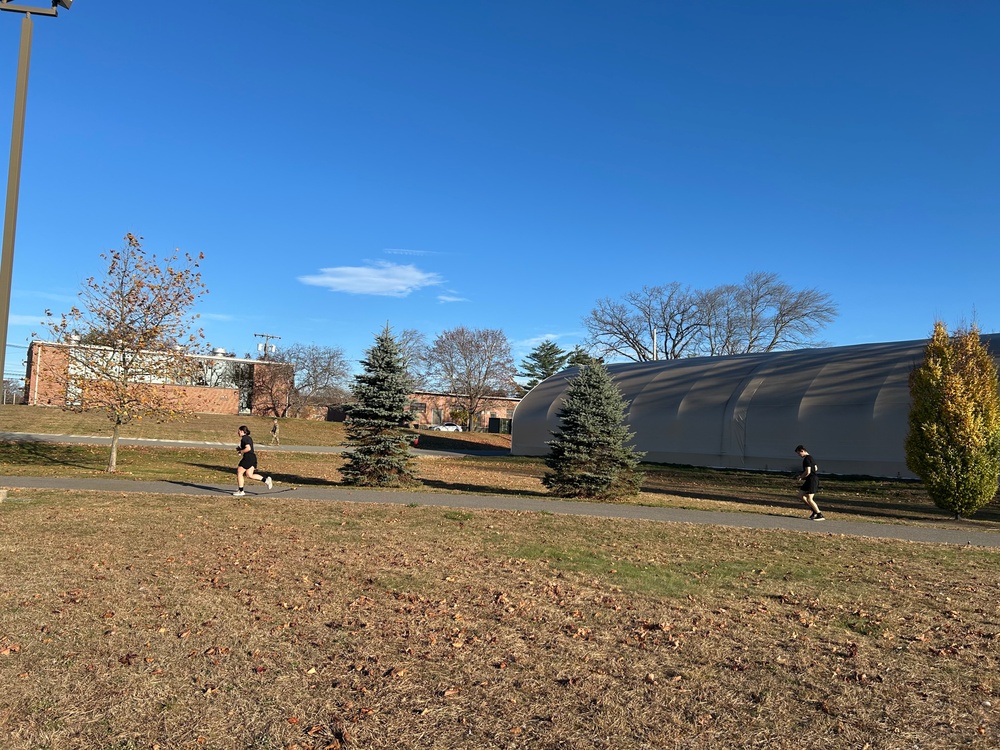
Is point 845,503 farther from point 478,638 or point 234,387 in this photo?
point 234,387

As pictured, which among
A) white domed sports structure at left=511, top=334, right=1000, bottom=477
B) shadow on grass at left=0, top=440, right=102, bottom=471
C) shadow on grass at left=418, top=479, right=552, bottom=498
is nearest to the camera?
shadow on grass at left=418, top=479, right=552, bottom=498

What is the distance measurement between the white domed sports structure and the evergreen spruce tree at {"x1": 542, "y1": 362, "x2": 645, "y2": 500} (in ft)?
38.4

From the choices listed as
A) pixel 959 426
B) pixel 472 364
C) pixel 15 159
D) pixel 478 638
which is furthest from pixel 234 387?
pixel 478 638

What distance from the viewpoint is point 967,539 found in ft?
39.9

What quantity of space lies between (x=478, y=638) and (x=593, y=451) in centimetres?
1313

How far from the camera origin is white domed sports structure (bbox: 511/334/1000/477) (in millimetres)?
26406

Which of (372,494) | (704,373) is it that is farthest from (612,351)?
(372,494)

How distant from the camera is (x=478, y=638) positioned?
570cm

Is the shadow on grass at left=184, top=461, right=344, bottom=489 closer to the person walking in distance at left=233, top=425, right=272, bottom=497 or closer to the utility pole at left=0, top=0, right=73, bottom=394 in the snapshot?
the person walking in distance at left=233, top=425, right=272, bottom=497

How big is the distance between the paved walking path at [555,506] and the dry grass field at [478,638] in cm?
201

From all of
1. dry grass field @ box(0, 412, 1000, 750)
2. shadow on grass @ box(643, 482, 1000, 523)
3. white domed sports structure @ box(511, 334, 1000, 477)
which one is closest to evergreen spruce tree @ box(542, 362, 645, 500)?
shadow on grass @ box(643, 482, 1000, 523)

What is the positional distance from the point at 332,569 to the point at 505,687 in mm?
3930

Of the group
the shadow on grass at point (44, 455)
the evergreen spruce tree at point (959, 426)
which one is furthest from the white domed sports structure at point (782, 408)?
the shadow on grass at point (44, 455)

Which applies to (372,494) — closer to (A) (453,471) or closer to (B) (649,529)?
(B) (649,529)
